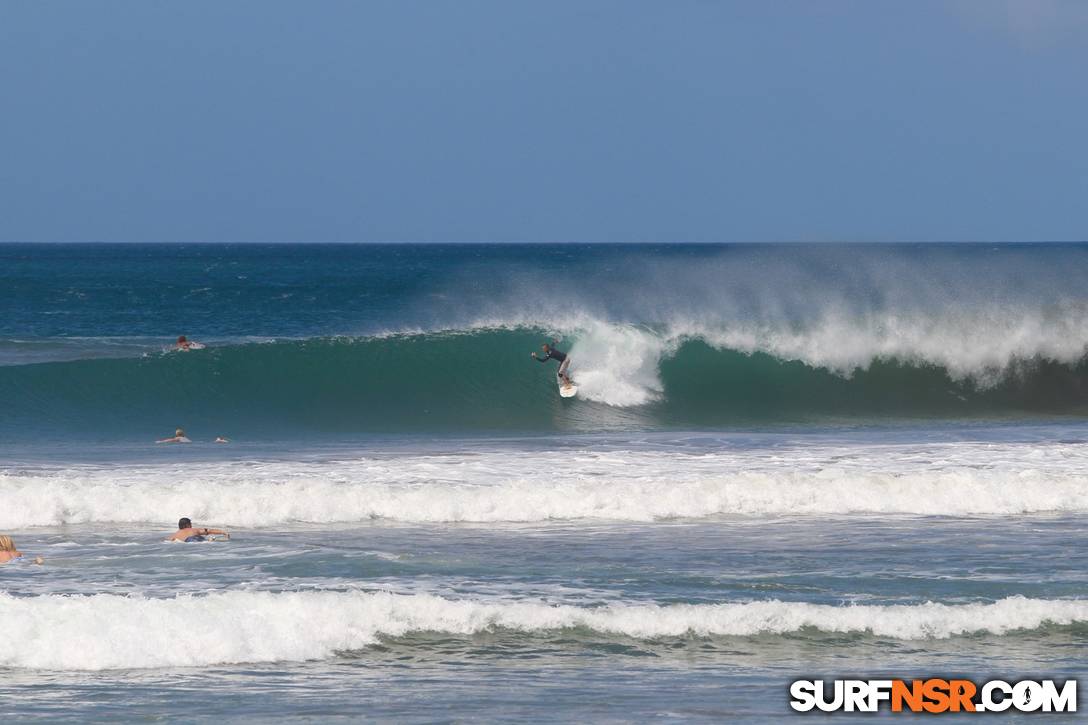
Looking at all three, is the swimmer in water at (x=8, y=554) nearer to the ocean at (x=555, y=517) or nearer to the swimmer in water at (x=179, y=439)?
the ocean at (x=555, y=517)

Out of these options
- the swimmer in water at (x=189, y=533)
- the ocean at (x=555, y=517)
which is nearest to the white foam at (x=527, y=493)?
the ocean at (x=555, y=517)

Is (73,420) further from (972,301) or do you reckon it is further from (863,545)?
(972,301)

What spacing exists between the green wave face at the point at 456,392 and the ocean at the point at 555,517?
8cm

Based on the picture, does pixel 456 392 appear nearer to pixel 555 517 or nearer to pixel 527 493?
pixel 527 493

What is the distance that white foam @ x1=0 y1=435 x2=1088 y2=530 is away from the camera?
42.5ft

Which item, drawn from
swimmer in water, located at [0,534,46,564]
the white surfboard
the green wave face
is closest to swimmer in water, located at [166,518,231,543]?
swimmer in water, located at [0,534,46,564]

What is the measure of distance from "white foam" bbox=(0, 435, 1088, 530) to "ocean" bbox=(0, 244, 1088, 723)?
4 cm

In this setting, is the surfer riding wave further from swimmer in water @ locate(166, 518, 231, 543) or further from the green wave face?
swimmer in water @ locate(166, 518, 231, 543)

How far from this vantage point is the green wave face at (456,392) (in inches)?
846

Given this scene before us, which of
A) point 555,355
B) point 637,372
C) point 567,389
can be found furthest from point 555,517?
point 637,372

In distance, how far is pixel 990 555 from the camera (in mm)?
10992

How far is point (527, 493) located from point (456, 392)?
10336mm

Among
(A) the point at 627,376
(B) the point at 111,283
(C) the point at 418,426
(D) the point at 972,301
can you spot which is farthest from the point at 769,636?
(B) the point at 111,283

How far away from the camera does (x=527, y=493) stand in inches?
523
